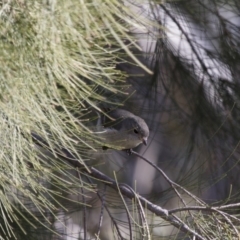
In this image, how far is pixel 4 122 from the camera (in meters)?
1.23

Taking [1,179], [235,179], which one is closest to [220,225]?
[1,179]

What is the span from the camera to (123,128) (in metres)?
2.33

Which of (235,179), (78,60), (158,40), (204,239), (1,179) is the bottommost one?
(235,179)

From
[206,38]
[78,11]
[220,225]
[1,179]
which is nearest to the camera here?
[78,11]

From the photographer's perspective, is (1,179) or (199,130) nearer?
(1,179)

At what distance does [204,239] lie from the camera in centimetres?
141

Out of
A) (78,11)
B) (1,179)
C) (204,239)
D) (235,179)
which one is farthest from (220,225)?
(235,179)

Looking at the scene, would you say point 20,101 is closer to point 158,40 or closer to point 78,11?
point 78,11

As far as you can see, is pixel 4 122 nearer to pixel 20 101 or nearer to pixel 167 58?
pixel 20 101

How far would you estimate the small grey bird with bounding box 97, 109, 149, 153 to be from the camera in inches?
88.4

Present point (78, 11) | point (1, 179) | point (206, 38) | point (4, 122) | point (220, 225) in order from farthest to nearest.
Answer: point (206, 38), point (220, 225), point (1, 179), point (4, 122), point (78, 11)

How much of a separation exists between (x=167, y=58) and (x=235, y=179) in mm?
511

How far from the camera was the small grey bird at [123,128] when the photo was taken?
88.4 inches

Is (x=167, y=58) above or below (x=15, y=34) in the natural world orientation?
below
